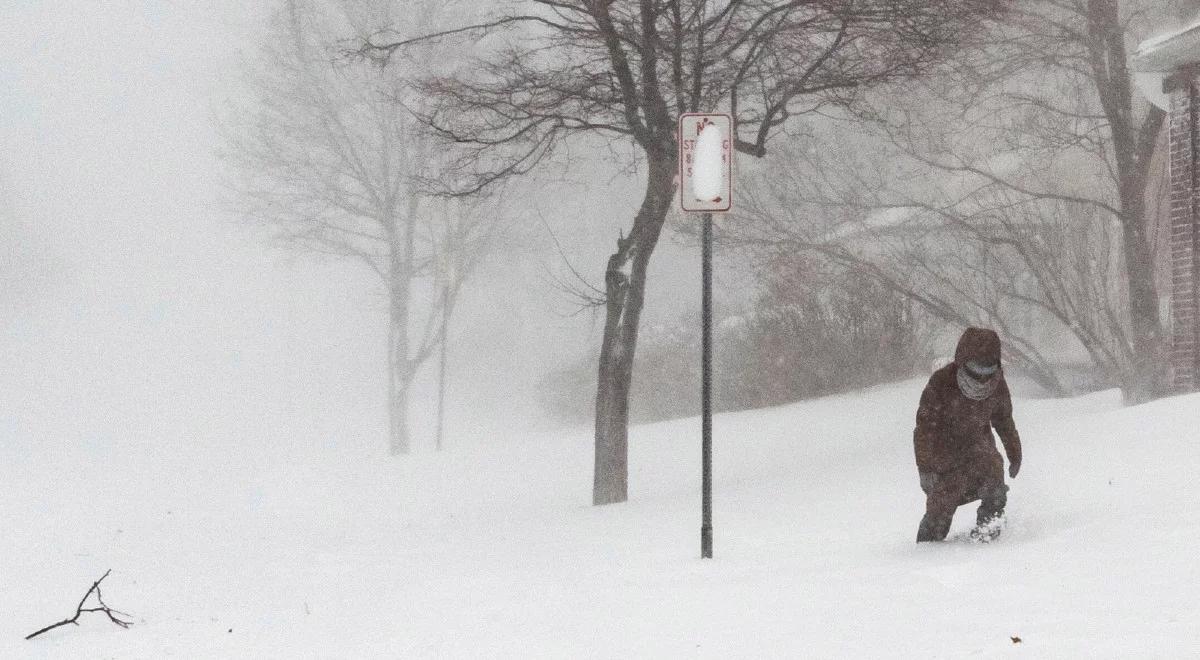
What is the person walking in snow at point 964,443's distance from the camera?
6445mm

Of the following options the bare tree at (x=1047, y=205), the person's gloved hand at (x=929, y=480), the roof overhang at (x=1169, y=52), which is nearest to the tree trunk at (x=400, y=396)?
the bare tree at (x=1047, y=205)

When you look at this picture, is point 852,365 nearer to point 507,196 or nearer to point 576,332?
point 507,196

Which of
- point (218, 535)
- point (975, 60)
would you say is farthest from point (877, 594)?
point (975, 60)

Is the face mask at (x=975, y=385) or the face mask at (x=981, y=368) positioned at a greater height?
the face mask at (x=981, y=368)

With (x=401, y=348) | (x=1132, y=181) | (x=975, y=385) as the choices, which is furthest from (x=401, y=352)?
(x=975, y=385)

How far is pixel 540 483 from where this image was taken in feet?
49.6

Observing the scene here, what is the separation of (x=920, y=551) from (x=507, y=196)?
17.9 m

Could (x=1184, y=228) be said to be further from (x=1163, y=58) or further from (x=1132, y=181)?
(x=1132, y=181)

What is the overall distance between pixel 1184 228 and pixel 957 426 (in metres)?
7.33

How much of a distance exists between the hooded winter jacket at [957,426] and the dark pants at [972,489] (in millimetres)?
12

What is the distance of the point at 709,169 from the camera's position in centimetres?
692

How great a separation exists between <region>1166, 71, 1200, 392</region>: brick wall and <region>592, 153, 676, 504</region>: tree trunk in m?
5.66

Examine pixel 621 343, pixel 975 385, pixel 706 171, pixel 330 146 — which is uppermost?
pixel 330 146

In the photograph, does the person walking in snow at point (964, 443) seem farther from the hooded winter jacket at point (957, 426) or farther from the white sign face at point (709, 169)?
the white sign face at point (709, 169)
